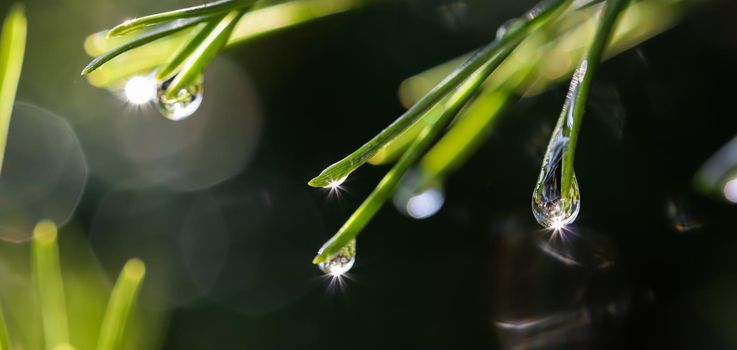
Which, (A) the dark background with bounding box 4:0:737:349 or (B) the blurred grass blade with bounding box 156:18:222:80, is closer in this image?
(B) the blurred grass blade with bounding box 156:18:222:80

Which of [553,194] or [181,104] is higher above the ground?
[181,104]

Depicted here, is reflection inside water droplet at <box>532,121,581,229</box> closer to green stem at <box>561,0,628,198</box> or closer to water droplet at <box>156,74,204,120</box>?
green stem at <box>561,0,628,198</box>

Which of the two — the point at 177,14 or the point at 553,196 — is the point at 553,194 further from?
the point at 177,14

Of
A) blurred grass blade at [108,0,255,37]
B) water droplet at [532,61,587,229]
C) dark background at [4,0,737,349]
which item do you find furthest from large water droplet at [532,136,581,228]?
dark background at [4,0,737,349]

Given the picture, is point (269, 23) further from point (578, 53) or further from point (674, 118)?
point (674, 118)

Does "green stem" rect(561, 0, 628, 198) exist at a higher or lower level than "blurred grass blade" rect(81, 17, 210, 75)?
lower

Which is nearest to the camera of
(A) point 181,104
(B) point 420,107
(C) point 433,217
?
(B) point 420,107

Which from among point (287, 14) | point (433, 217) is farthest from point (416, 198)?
point (433, 217)

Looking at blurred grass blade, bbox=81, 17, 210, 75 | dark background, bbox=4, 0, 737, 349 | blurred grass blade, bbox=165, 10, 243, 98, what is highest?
blurred grass blade, bbox=81, 17, 210, 75
